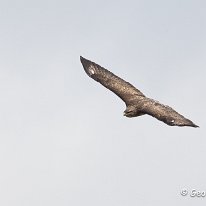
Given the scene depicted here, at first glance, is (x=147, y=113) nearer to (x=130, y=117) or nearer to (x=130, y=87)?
(x=130, y=117)

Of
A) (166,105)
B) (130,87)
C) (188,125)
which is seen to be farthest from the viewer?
(130,87)

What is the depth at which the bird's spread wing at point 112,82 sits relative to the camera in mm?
46281

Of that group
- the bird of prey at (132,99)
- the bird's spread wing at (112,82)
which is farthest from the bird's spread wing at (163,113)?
the bird's spread wing at (112,82)

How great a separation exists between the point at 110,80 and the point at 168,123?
9.46 m

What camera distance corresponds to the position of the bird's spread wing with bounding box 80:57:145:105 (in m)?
46.3

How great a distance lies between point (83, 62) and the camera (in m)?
50.0

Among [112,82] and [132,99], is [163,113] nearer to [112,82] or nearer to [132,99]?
[132,99]

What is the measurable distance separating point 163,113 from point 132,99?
484 cm

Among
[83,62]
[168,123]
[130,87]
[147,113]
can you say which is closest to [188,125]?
[168,123]

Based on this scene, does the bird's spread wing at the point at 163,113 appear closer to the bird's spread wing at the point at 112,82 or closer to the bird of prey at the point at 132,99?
the bird of prey at the point at 132,99

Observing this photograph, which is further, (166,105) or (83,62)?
(83,62)

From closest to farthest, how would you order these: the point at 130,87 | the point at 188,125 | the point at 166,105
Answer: the point at 188,125 → the point at 166,105 → the point at 130,87

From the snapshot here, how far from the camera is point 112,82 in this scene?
158 ft

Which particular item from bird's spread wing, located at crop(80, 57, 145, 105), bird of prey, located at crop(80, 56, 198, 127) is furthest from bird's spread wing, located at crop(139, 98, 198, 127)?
bird's spread wing, located at crop(80, 57, 145, 105)
